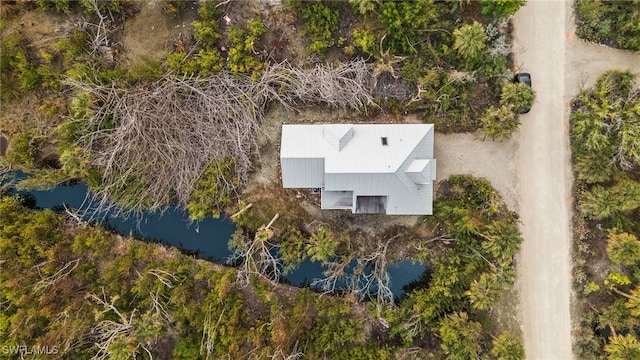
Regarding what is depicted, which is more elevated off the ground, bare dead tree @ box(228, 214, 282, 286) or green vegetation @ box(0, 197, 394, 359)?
bare dead tree @ box(228, 214, 282, 286)

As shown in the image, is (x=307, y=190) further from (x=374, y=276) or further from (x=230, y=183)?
(x=374, y=276)

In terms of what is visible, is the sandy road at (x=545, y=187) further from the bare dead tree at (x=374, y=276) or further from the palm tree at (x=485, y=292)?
the bare dead tree at (x=374, y=276)

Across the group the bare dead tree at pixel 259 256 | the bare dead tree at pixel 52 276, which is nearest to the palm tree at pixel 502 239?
the bare dead tree at pixel 259 256

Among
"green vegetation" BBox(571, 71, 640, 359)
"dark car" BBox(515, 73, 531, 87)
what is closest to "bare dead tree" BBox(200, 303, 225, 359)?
"green vegetation" BBox(571, 71, 640, 359)

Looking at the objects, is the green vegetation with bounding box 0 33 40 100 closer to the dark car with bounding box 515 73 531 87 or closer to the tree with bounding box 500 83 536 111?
the tree with bounding box 500 83 536 111

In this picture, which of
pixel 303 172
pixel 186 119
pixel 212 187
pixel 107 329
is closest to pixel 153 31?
pixel 186 119

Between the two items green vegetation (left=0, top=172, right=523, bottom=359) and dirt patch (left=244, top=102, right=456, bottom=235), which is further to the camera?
dirt patch (left=244, top=102, right=456, bottom=235)
